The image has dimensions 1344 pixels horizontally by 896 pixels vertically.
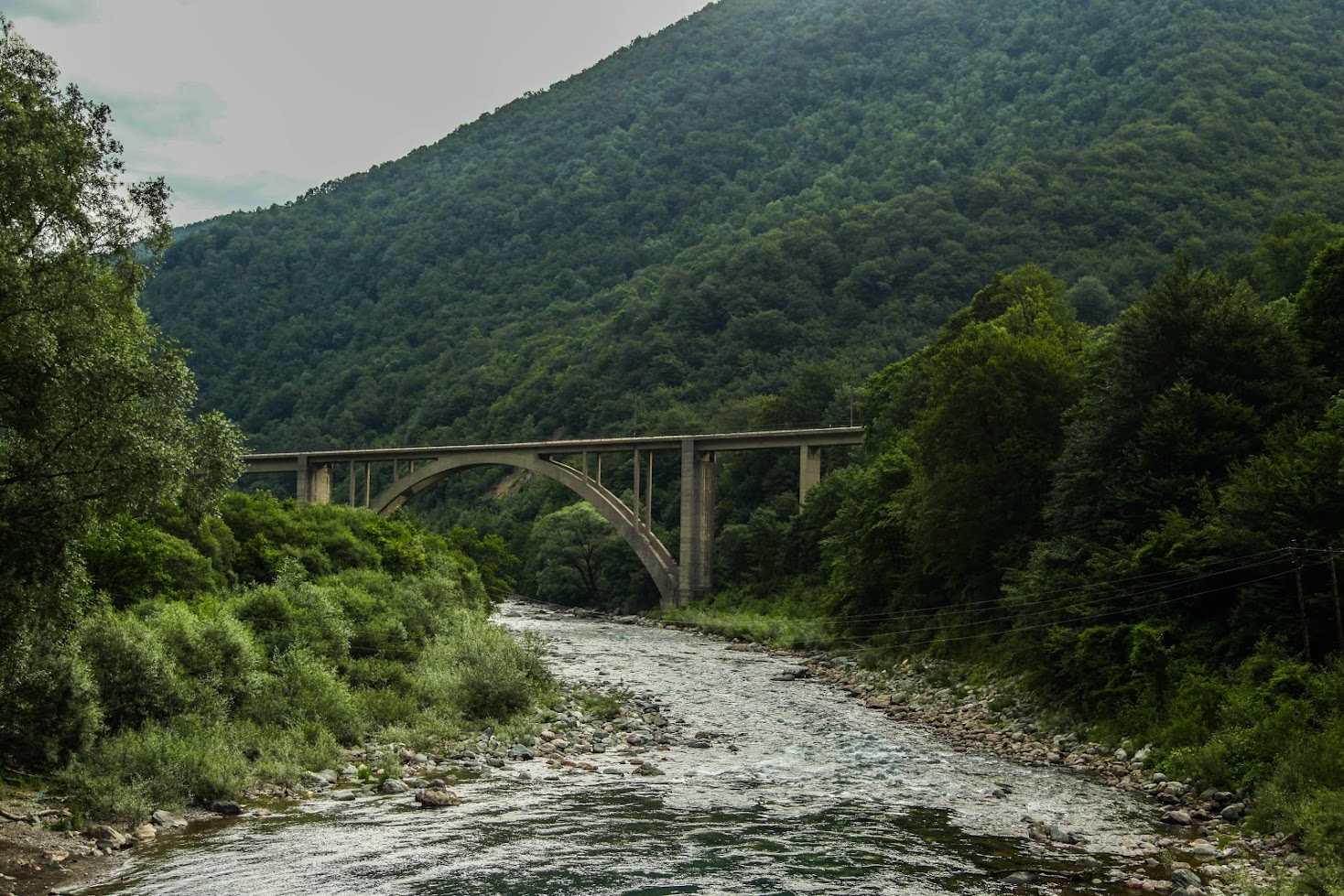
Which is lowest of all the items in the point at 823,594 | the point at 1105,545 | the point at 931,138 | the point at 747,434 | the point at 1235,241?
the point at 823,594

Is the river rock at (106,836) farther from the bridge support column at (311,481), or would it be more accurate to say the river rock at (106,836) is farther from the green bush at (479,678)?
the bridge support column at (311,481)

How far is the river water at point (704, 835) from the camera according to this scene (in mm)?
12672

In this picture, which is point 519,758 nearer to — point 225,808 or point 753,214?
point 225,808

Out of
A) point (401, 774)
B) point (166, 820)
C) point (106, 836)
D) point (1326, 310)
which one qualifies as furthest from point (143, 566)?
point (1326, 310)

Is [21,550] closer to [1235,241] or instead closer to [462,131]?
[1235,241]

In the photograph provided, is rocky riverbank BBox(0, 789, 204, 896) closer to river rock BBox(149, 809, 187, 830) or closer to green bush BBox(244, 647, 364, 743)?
river rock BBox(149, 809, 187, 830)

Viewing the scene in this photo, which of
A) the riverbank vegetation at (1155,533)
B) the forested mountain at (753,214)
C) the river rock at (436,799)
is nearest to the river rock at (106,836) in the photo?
the river rock at (436,799)

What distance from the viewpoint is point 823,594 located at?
164 feet

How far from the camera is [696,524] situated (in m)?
66.1

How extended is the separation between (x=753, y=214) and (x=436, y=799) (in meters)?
120

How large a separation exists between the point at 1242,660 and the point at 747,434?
43765 millimetres

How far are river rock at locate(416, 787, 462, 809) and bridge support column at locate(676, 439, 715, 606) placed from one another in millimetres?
47994

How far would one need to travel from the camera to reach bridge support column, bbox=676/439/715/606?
65312mm

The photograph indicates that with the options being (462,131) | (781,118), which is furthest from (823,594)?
(462,131)
